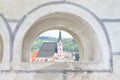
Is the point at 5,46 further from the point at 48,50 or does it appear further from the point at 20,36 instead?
the point at 48,50

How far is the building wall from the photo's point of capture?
9.98 ft

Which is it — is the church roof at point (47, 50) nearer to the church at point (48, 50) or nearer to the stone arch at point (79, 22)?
the church at point (48, 50)

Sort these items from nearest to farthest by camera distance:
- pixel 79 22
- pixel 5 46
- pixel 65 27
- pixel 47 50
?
pixel 5 46 < pixel 79 22 < pixel 65 27 < pixel 47 50

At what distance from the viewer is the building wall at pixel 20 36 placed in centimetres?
304

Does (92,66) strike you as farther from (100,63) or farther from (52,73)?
(52,73)

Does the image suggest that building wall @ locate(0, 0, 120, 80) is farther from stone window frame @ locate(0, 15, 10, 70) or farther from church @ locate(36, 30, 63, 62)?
church @ locate(36, 30, 63, 62)

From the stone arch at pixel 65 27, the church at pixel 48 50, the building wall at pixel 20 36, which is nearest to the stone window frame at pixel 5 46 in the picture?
the building wall at pixel 20 36

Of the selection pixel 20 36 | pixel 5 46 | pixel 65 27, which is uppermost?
pixel 65 27

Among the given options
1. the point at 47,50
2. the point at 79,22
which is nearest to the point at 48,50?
the point at 47,50

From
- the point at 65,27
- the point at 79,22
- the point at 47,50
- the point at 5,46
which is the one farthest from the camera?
the point at 47,50

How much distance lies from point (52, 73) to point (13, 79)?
42 cm

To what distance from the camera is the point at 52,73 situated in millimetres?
3064

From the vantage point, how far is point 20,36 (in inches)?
120

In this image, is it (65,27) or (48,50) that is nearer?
(65,27)
